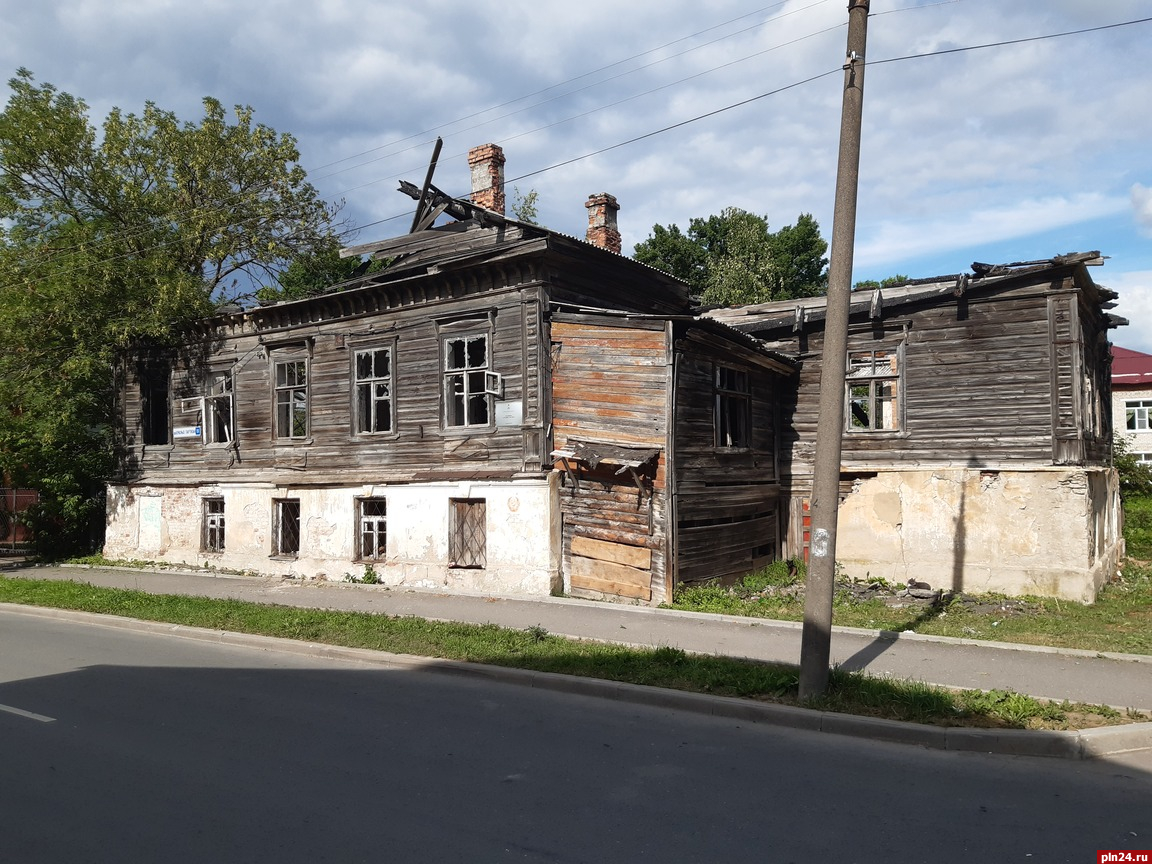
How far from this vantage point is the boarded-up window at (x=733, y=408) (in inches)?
640

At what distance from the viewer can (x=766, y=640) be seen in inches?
424

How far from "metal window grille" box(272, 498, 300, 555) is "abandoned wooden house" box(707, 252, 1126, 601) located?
11985 mm

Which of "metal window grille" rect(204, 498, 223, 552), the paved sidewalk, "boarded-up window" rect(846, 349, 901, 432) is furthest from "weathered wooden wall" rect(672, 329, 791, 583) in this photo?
"metal window grille" rect(204, 498, 223, 552)

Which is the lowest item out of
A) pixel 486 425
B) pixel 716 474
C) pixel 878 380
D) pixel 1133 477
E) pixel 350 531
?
pixel 350 531

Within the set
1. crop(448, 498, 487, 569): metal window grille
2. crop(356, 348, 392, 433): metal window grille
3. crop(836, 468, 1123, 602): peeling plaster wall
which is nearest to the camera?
crop(836, 468, 1123, 602): peeling plaster wall

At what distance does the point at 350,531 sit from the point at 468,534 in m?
3.43

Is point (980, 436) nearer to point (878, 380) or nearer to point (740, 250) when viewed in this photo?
point (878, 380)

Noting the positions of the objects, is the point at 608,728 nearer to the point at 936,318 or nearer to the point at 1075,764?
the point at 1075,764

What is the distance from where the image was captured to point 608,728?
291 inches

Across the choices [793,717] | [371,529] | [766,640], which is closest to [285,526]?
[371,529]

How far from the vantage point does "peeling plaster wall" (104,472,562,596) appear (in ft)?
50.9

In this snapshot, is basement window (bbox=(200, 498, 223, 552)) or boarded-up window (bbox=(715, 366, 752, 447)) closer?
boarded-up window (bbox=(715, 366, 752, 447))

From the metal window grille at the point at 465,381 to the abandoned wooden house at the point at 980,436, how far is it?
22.4 ft

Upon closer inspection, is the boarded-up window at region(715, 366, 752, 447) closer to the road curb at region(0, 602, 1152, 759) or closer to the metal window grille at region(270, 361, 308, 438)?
the road curb at region(0, 602, 1152, 759)
